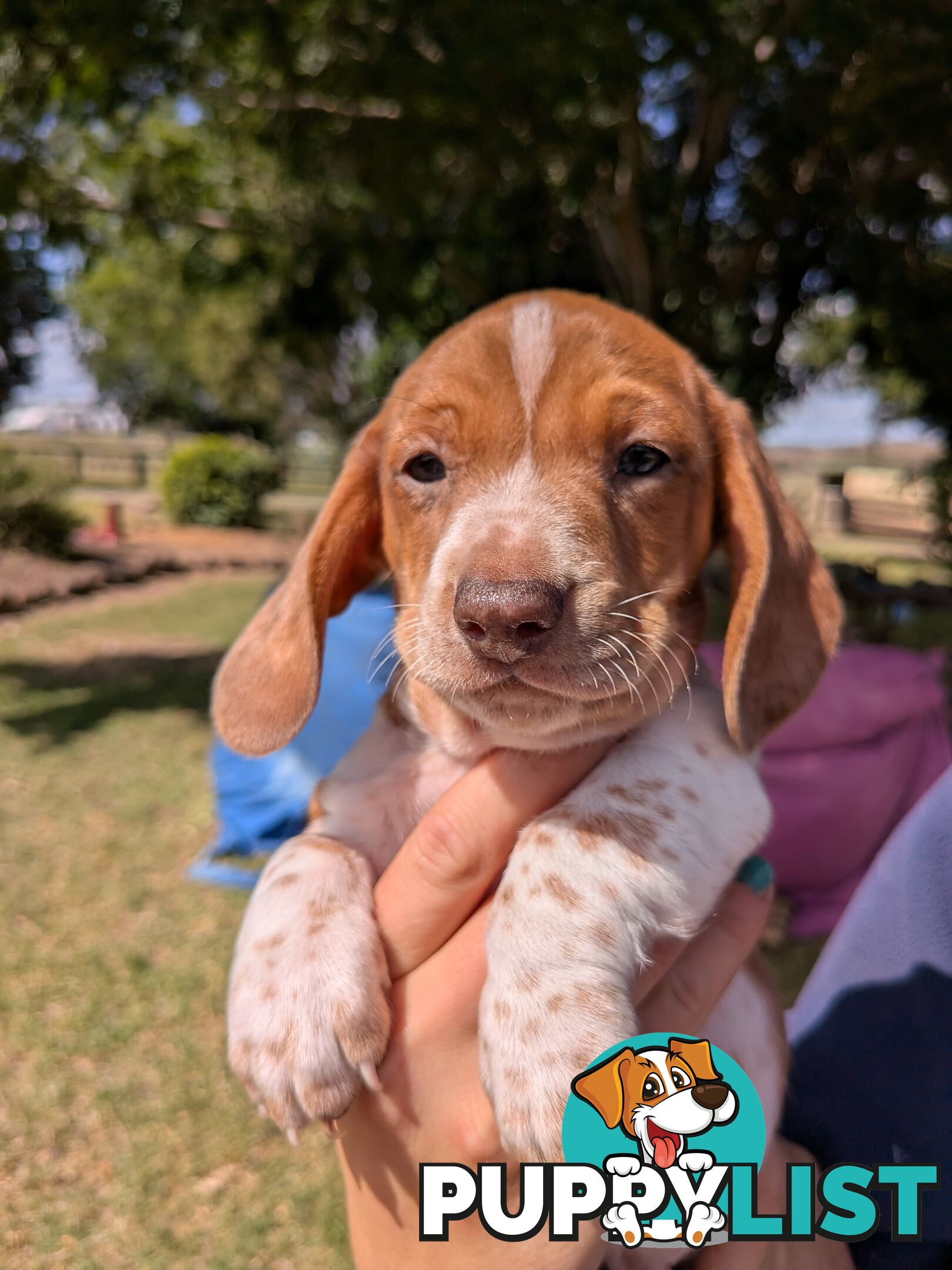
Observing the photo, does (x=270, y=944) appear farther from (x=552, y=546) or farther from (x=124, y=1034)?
(x=124, y=1034)

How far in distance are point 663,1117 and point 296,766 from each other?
5.29 metres

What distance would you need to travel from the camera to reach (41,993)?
17.1 feet

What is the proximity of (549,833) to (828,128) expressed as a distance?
30.3 feet

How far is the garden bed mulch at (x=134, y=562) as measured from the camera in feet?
49.5

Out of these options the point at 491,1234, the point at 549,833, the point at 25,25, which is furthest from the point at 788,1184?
the point at 25,25

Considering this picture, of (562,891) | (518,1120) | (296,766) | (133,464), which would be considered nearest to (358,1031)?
(518,1120)

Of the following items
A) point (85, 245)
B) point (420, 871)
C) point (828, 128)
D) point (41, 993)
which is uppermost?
point (828, 128)

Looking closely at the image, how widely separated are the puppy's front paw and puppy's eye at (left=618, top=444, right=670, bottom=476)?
4.05ft

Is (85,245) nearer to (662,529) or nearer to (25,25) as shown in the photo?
(25,25)

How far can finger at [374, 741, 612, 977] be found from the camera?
217cm

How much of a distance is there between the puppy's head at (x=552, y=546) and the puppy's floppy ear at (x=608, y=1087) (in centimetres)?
69

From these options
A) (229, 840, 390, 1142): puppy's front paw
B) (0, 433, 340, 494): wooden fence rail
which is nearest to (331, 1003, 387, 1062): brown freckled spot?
(229, 840, 390, 1142): puppy's front paw

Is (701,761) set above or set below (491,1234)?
above

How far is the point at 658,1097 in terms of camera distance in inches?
65.4
